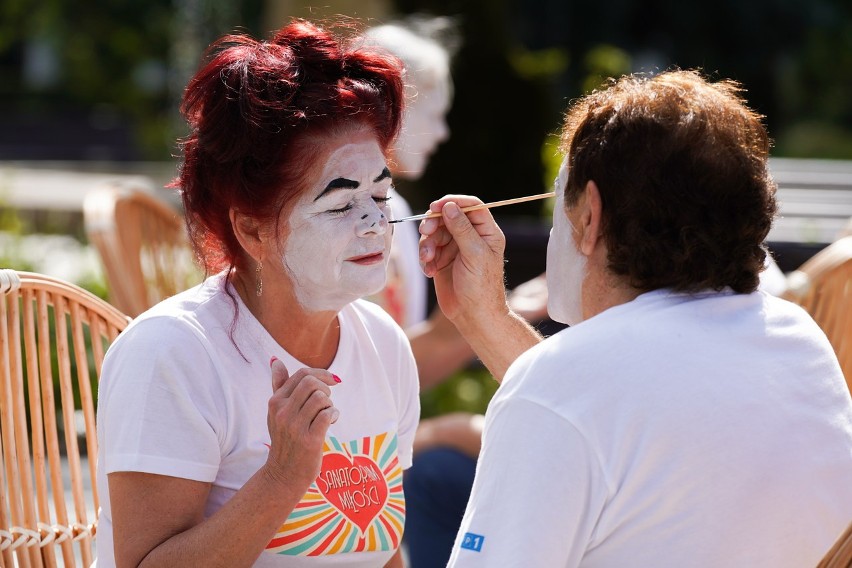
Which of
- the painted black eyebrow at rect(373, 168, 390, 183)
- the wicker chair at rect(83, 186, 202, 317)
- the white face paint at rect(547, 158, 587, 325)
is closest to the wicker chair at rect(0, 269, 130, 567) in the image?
the painted black eyebrow at rect(373, 168, 390, 183)

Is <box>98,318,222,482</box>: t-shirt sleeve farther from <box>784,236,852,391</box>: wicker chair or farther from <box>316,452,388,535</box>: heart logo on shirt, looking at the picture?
<box>784,236,852,391</box>: wicker chair

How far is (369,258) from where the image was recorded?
1971 millimetres

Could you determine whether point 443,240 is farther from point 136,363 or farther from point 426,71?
point 426,71

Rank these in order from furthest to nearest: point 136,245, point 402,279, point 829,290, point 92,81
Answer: point 92,81 < point 402,279 < point 136,245 < point 829,290

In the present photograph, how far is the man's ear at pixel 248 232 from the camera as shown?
6.22ft

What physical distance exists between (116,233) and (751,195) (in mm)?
1898

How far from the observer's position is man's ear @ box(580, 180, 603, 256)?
152cm

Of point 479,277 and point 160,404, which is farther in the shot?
point 479,277

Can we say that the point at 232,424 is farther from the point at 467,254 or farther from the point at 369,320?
the point at 467,254

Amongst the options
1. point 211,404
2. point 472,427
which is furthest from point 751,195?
point 472,427

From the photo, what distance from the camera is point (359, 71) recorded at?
194 centimetres

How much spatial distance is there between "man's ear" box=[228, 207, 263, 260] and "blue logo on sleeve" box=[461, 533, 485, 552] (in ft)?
2.48

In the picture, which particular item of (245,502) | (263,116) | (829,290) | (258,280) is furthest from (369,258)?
(829,290)

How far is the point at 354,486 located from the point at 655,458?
0.68 metres
